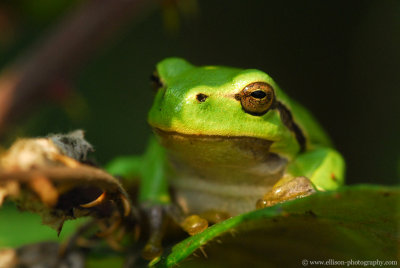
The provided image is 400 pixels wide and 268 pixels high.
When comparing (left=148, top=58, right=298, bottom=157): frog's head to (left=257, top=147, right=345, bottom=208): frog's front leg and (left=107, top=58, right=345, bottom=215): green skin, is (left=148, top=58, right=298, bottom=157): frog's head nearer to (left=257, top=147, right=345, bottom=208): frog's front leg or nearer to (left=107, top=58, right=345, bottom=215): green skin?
(left=107, top=58, right=345, bottom=215): green skin


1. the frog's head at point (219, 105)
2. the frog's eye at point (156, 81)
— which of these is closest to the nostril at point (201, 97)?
the frog's head at point (219, 105)

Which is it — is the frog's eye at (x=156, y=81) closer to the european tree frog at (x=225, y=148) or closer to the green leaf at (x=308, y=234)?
the european tree frog at (x=225, y=148)

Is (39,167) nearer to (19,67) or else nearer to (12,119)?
(12,119)

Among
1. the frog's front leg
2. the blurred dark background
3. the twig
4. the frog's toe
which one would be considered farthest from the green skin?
the blurred dark background

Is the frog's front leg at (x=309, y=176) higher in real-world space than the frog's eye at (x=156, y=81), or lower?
lower

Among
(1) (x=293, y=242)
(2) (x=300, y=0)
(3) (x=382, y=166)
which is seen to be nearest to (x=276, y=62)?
(2) (x=300, y=0)

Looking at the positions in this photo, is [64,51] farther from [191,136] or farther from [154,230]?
[154,230]

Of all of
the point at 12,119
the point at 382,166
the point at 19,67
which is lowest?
the point at 382,166
